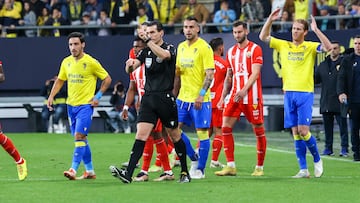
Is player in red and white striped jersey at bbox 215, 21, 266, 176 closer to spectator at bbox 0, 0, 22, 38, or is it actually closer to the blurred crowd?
the blurred crowd

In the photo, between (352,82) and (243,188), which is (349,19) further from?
(243,188)

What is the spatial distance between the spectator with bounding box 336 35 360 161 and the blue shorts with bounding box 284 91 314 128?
3.73m

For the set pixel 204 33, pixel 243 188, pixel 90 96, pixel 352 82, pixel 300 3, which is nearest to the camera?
pixel 243 188

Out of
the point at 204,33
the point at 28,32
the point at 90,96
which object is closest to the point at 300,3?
the point at 204,33

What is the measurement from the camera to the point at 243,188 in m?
13.4

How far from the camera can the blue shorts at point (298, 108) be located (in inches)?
585

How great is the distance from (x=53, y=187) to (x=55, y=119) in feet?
54.4

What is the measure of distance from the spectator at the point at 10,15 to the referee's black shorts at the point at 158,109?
57.1 feet

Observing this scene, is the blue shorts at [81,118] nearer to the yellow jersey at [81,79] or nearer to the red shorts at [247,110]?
the yellow jersey at [81,79]

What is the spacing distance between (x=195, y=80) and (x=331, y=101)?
6.34 metres

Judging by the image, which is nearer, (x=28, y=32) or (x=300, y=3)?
(x=300, y=3)

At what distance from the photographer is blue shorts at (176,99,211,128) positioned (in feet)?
48.7

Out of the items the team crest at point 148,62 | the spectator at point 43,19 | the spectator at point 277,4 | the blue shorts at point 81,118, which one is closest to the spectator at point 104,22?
the spectator at point 43,19

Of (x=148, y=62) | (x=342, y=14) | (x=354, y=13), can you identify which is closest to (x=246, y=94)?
(x=148, y=62)
